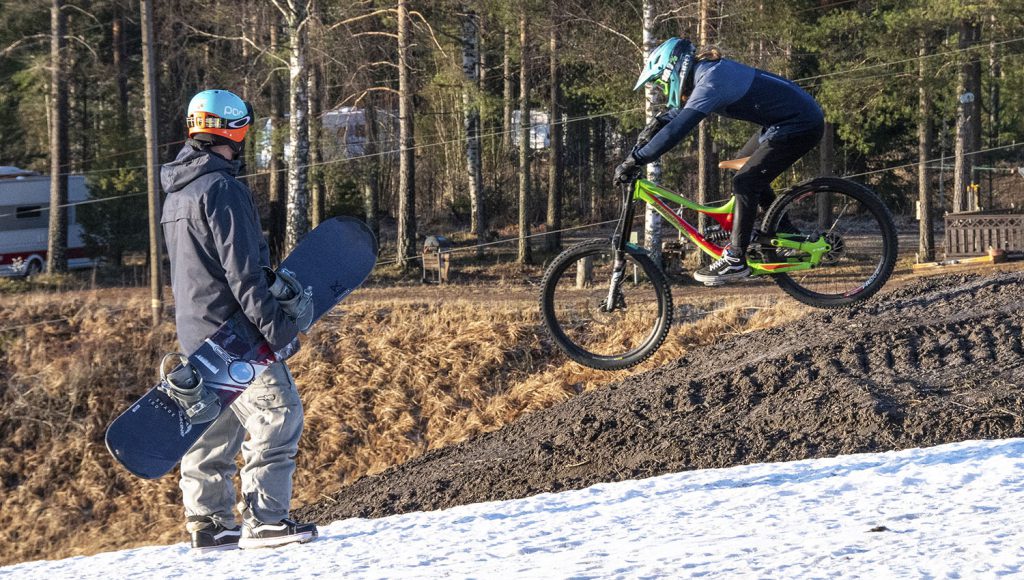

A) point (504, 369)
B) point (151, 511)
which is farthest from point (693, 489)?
point (151, 511)

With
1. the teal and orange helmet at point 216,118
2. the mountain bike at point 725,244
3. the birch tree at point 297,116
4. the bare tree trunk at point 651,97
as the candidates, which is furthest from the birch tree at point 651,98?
the teal and orange helmet at point 216,118

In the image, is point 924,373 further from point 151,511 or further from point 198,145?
point 151,511

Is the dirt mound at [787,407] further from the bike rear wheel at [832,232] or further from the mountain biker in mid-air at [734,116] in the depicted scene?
the mountain biker in mid-air at [734,116]

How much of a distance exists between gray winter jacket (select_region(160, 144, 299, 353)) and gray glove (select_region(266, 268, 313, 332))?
0.05 metres

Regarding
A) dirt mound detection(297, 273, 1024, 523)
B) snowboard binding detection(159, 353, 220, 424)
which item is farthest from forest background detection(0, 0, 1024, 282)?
snowboard binding detection(159, 353, 220, 424)

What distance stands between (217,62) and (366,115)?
4911 millimetres

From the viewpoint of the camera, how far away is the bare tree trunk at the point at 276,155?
86.6 ft

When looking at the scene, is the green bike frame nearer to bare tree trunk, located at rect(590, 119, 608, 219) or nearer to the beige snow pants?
the beige snow pants

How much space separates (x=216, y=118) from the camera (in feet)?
18.6

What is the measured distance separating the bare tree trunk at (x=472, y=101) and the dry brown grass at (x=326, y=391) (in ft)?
23.6

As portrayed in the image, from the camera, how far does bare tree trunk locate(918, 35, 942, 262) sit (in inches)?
941

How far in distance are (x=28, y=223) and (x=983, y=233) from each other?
75.7ft

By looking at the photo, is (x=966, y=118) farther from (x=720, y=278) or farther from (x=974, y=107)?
(x=720, y=278)

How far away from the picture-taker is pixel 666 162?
28625 mm
